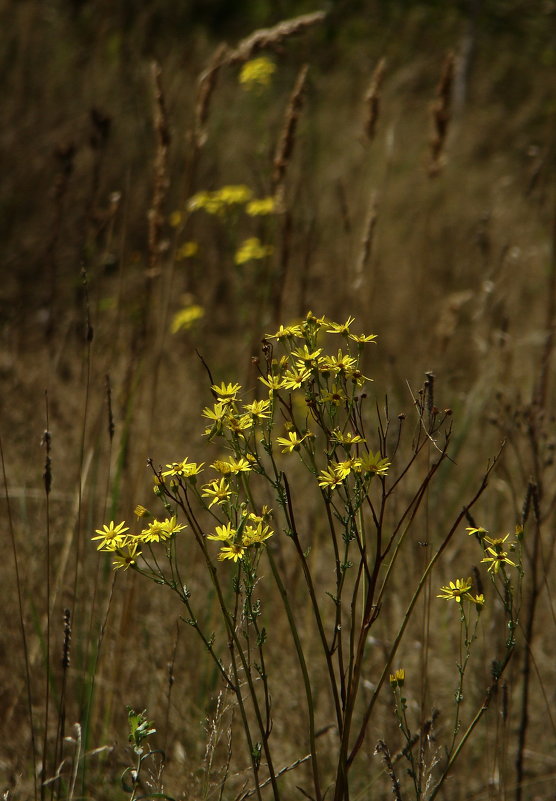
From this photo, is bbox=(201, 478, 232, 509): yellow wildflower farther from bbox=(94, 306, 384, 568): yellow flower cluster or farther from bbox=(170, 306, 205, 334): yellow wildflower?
bbox=(170, 306, 205, 334): yellow wildflower

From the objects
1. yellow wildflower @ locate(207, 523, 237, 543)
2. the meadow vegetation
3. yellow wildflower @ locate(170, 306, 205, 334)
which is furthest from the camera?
yellow wildflower @ locate(170, 306, 205, 334)

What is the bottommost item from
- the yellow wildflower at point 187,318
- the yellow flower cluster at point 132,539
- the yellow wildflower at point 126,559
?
the yellow wildflower at point 126,559

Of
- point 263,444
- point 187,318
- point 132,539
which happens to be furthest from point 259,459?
point 187,318

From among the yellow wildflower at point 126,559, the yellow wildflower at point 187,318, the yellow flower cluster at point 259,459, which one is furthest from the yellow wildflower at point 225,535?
the yellow wildflower at point 187,318

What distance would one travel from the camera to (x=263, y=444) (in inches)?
43.9

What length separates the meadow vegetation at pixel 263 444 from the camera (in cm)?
119

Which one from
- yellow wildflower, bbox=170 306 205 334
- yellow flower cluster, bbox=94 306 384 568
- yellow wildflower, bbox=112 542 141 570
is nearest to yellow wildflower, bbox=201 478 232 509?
yellow flower cluster, bbox=94 306 384 568

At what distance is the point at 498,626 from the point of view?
194 cm

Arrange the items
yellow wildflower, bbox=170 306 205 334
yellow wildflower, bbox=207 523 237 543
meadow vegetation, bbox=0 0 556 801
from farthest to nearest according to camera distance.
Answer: yellow wildflower, bbox=170 306 205 334, meadow vegetation, bbox=0 0 556 801, yellow wildflower, bbox=207 523 237 543

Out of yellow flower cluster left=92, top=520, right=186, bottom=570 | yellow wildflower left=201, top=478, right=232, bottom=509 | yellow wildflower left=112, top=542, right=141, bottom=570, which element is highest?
yellow wildflower left=201, top=478, right=232, bottom=509

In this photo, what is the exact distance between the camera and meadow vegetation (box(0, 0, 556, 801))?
1.19 metres

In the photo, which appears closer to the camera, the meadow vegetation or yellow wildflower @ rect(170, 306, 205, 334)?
the meadow vegetation

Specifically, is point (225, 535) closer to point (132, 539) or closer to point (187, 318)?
point (132, 539)

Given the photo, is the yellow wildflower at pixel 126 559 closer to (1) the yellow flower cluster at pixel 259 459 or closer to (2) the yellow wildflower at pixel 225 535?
(1) the yellow flower cluster at pixel 259 459
